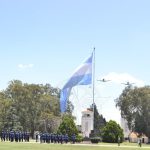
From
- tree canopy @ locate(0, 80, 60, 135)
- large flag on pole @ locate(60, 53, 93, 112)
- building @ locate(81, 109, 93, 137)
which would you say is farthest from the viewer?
building @ locate(81, 109, 93, 137)

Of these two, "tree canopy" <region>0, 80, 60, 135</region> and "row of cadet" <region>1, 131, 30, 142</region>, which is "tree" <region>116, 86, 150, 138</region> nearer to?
"tree canopy" <region>0, 80, 60, 135</region>

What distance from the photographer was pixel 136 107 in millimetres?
97625

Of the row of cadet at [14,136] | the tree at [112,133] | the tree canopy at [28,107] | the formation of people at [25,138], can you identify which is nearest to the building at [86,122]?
the tree canopy at [28,107]

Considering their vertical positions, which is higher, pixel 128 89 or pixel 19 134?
pixel 128 89

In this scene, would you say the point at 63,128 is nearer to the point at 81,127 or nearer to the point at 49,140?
the point at 49,140

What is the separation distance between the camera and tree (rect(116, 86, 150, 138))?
308 ft

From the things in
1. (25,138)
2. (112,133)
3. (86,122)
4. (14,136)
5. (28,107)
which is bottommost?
(25,138)

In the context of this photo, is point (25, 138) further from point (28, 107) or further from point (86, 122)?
point (86, 122)

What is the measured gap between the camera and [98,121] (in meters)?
102

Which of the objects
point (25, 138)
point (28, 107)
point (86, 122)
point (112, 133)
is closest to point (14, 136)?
point (25, 138)

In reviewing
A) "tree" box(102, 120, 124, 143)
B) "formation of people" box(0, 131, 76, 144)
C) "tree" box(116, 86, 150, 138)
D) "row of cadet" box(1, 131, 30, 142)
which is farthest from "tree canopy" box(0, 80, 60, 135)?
"formation of people" box(0, 131, 76, 144)

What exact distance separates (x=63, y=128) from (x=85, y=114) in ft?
160

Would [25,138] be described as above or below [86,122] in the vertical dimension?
below

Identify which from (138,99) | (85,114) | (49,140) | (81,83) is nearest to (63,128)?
(49,140)
